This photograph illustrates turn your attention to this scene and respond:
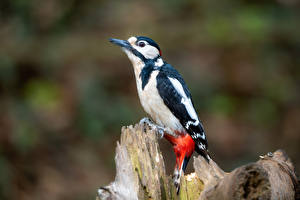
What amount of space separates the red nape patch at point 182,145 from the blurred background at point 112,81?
2.72 m

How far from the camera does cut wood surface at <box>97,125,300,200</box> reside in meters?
2.40

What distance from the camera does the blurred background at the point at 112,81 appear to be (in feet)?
21.8

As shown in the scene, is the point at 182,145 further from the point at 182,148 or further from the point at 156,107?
the point at 156,107

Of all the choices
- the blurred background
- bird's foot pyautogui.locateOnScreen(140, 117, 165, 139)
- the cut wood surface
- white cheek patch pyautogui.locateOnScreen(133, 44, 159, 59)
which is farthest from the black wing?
the blurred background

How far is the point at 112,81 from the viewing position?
295 inches

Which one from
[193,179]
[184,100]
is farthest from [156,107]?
[193,179]

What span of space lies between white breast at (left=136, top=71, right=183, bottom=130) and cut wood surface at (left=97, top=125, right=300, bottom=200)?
0.77 metres

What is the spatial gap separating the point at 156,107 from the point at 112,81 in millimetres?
3692

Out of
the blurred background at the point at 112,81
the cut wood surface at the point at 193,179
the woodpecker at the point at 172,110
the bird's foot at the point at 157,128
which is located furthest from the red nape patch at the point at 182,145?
the blurred background at the point at 112,81

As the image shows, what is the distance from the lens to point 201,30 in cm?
808

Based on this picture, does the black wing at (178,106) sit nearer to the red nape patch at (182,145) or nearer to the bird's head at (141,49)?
the red nape patch at (182,145)

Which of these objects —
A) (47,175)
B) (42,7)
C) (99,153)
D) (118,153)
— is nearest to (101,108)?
(99,153)

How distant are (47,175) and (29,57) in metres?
1.98

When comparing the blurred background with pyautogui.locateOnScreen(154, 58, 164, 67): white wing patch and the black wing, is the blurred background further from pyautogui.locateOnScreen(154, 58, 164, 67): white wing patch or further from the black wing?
the black wing
